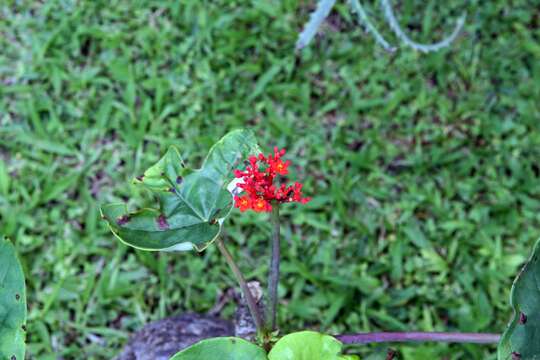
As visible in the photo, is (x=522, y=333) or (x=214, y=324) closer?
(x=522, y=333)

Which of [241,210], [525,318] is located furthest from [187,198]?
[525,318]

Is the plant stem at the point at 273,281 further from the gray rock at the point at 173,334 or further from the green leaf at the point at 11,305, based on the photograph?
the green leaf at the point at 11,305

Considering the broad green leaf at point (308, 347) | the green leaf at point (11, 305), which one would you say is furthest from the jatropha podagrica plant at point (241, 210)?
the green leaf at point (11, 305)

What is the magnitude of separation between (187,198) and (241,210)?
0.17m

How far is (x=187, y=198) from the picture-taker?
1.34m

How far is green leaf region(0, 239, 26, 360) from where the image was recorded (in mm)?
1151

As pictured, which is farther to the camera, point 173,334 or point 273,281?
point 173,334

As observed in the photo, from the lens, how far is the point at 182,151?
97.7 inches

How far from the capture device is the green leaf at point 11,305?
1.15 m

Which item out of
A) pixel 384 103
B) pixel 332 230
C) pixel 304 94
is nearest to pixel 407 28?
pixel 384 103

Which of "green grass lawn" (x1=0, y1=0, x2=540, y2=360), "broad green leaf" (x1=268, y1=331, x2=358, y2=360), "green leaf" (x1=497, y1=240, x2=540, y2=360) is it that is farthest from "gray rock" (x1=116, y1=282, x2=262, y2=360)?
"green leaf" (x1=497, y1=240, x2=540, y2=360)

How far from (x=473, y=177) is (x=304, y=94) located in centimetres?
81

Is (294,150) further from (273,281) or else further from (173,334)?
(273,281)

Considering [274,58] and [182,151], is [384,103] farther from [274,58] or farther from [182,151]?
[182,151]
